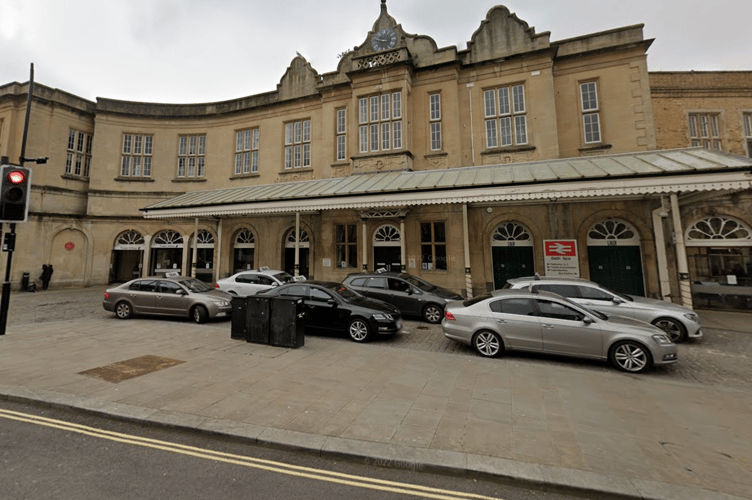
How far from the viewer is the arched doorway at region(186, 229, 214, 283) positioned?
62.4 feet

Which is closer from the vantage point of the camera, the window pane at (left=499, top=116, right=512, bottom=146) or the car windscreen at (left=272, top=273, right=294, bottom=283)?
the car windscreen at (left=272, top=273, right=294, bottom=283)

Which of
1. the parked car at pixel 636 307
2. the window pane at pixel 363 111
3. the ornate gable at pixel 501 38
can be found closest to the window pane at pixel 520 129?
the ornate gable at pixel 501 38

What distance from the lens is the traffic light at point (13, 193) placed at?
7551mm

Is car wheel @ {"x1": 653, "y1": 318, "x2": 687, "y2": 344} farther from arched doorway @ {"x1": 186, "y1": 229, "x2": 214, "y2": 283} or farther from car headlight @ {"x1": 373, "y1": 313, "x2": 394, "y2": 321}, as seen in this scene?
arched doorway @ {"x1": 186, "y1": 229, "x2": 214, "y2": 283}

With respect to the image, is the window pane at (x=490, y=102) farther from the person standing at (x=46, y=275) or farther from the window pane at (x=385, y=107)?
the person standing at (x=46, y=275)

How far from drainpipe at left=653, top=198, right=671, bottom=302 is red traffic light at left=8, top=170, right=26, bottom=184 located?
64.9ft

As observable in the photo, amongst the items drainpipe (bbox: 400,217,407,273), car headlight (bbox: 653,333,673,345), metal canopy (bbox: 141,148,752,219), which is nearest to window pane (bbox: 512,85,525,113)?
metal canopy (bbox: 141,148,752,219)

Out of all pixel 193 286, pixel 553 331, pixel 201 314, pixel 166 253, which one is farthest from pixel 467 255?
pixel 166 253

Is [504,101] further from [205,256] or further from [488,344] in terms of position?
[205,256]

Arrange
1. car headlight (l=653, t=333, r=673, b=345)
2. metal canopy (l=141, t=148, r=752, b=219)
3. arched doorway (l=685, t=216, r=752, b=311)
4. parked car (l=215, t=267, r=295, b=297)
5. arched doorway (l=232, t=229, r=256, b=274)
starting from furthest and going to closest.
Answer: arched doorway (l=232, t=229, r=256, b=274), parked car (l=215, t=267, r=295, b=297), arched doorway (l=685, t=216, r=752, b=311), metal canopy (l=141, t=148, r=752, b=219), car headlight (l=653, t=333, r=673, b=345)

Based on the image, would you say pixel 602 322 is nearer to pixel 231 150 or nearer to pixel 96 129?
pixel 231 150

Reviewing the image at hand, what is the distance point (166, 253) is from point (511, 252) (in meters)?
20.9

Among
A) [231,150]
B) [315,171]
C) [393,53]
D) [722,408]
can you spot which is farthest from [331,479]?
[231,150]

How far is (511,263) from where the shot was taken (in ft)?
45.3
